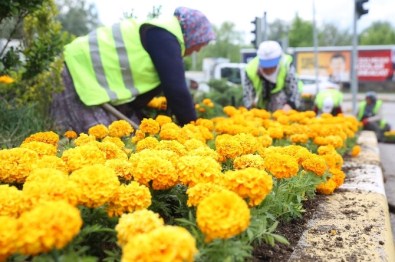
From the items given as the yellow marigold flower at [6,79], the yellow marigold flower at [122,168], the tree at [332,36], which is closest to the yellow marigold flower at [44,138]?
the yellow marigold flower at [122,168]

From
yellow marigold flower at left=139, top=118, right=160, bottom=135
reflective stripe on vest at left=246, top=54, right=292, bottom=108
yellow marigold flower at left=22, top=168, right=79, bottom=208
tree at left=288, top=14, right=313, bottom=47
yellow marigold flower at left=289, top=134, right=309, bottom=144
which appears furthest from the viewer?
tree at left=288, top=14, right=313, bottom=47

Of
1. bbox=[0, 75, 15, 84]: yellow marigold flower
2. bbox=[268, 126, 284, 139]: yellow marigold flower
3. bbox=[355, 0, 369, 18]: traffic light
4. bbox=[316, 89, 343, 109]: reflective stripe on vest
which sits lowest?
bbox=[316, 89, 343, 109]: reflective stripe on vest

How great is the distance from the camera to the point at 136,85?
12.2ft

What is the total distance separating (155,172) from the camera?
163cm

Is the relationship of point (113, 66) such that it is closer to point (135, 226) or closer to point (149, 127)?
point (149, 127)

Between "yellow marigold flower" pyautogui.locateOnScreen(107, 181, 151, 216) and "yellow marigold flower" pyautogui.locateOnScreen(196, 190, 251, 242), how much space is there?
29 centimetres

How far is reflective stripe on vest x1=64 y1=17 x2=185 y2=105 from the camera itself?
3.60 m

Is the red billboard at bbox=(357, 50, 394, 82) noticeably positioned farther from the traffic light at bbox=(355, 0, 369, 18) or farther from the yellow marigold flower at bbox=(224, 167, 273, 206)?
the yellow marigold flower at bbox=(224, 167, 273, 206)

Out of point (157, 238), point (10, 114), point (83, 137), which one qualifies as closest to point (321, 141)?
point (83, 137)

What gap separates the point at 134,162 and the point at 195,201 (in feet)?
1.11

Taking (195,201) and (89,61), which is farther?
(89,61)

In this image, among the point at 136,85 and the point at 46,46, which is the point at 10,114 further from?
the point at 136,85

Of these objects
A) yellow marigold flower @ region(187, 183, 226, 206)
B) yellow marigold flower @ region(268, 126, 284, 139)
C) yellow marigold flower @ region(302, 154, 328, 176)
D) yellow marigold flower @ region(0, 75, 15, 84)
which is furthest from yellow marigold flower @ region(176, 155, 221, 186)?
yellow marigold flower @ region(0, 75, 15, 84)

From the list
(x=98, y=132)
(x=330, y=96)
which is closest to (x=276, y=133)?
(x=98, y=132)
